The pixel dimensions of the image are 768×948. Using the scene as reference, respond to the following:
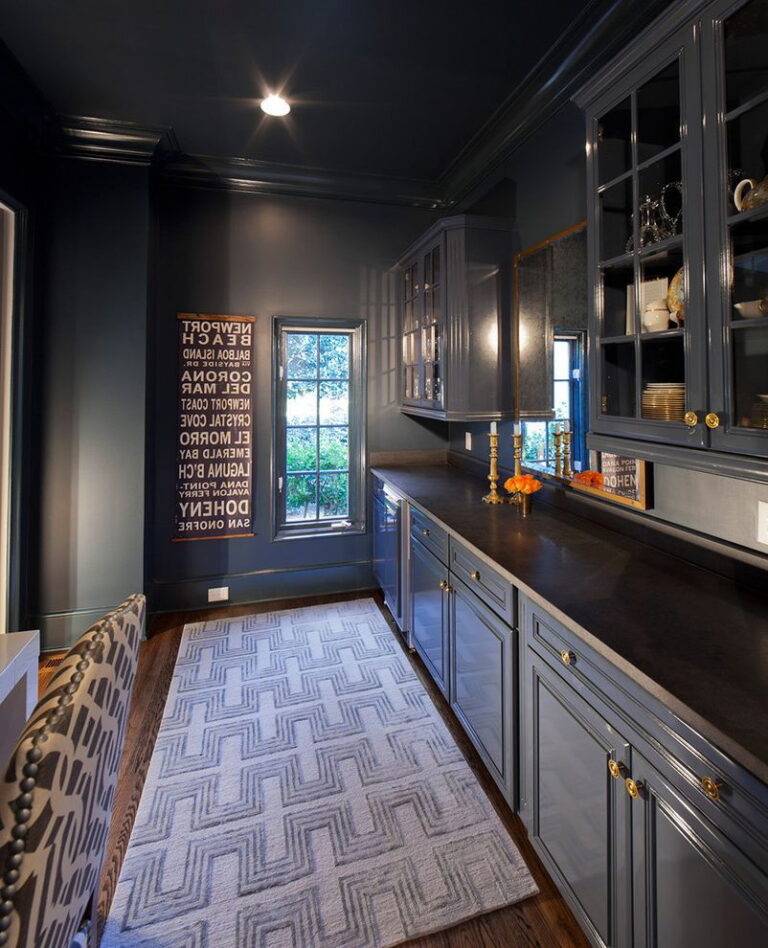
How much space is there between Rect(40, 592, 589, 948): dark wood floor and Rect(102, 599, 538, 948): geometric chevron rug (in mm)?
32

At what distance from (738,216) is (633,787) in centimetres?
127

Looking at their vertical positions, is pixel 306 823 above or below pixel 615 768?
below

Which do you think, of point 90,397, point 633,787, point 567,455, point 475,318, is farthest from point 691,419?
point 90,397

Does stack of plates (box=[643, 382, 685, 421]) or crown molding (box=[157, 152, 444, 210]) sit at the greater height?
crown molding (box=[157, 152, 444, 210])

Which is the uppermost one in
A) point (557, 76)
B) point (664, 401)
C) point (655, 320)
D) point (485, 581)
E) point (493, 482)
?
point (557, 76)

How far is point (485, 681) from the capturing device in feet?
5.99

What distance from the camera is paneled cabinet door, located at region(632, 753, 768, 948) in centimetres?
82

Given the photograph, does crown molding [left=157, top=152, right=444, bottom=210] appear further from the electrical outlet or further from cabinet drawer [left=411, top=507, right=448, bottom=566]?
the electrical outlet

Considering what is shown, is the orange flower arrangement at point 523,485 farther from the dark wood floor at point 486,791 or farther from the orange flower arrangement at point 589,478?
the dark wood floor at point 486,791

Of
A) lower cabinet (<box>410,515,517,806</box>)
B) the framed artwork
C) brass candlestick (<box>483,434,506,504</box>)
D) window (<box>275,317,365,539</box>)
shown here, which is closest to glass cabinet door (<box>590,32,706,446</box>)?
the framed artwork

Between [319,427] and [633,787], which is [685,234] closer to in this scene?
[633,787]

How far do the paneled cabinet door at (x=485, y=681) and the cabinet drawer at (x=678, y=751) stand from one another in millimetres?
361

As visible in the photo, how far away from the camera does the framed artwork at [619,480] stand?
187 cm

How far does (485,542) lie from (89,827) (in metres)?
1.44
